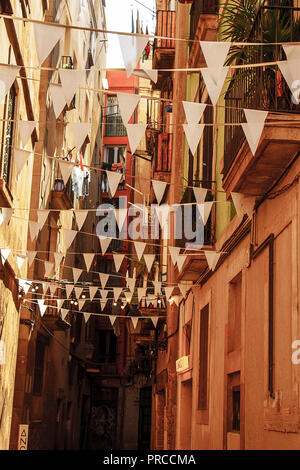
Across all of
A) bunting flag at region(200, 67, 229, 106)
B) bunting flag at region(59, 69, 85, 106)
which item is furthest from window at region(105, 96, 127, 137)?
bunting flag at region(200, 67, 229, 106)

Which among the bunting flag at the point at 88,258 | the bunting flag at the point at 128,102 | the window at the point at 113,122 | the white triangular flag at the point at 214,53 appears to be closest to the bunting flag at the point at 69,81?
the bunting flag at the point at 128,102

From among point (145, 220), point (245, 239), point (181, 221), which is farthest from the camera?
point (145, 220)

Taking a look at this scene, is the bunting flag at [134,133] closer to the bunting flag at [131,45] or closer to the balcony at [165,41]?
the bunting flag at [131,45]

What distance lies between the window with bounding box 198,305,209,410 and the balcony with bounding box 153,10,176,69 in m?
9.63

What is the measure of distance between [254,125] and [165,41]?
17.8 meters

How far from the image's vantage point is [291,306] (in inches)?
289

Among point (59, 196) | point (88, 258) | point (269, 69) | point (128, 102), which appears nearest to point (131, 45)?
point (128, 102)

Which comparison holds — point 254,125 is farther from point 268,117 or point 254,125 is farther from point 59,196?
point 59,196

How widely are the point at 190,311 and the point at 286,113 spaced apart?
35.5 ft

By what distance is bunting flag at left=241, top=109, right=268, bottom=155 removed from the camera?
6547mm

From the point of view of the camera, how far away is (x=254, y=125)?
657 cm

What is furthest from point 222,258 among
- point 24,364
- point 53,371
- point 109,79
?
point 109,79
